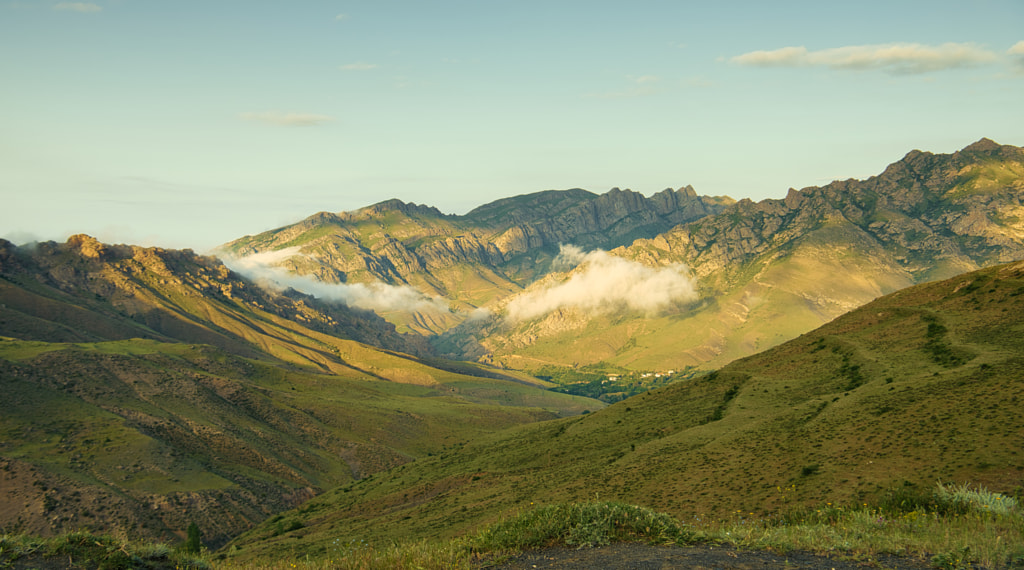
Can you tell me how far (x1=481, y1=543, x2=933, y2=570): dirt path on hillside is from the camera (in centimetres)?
1678

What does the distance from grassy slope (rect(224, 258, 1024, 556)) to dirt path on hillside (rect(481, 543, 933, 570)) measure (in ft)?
67.9

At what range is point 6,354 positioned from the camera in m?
135

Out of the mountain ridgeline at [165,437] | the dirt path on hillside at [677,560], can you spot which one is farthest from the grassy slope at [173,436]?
the dirt path on hillside at [677,560]

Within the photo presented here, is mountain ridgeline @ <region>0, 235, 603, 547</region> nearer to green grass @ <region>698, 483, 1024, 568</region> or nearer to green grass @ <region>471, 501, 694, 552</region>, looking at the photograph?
green grass @ <region>471, 501, 694, 552</region>

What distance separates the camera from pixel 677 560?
17.5 metres

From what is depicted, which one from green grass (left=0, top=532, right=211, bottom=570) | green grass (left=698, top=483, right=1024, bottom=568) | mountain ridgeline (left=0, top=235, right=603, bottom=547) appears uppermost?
green grass (left=0, top=532, right=211, bottom=570)

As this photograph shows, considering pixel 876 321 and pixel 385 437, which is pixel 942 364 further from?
pixel 385 437

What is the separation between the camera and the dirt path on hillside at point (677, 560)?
1678 centimetres

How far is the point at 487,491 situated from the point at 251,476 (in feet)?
236

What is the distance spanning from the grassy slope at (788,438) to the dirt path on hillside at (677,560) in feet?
67.9

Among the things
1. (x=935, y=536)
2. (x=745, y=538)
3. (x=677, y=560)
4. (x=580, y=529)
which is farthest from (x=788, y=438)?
(x=677, y=560)

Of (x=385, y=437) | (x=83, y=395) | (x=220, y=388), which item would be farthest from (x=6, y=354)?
(x=385, y=437)

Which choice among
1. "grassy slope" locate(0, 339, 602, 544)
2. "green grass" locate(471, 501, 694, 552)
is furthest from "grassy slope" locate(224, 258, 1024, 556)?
"green grass" locate(471, 501, 694, 552)

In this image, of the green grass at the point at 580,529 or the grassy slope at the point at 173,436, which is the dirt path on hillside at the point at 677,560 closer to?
the green grass at the point at 580,529
